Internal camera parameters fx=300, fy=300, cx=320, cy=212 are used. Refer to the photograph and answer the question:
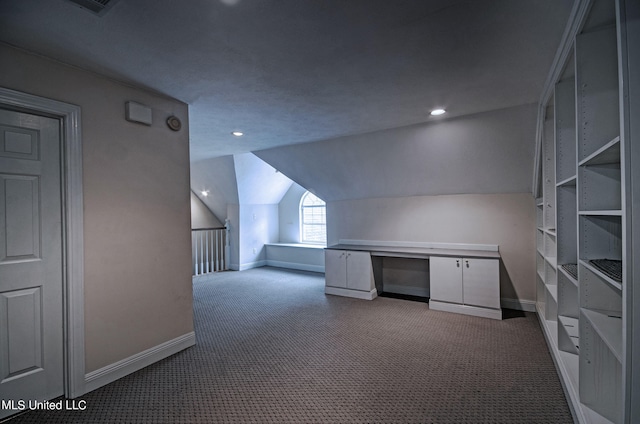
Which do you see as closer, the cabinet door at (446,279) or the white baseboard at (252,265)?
the cabinet door at (446,279)

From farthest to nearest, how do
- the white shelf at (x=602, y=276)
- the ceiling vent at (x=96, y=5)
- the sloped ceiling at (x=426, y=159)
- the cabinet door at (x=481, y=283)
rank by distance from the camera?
the cabinet door at (x=481, y=283)
the sloped ceiling at (x=426, y=159)
the ceiling vent at (x=96, y=5)
the white shelf at (x=602, y=276)

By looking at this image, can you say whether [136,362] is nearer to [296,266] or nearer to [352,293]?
[352,293]

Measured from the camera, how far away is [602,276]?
4.46 feet

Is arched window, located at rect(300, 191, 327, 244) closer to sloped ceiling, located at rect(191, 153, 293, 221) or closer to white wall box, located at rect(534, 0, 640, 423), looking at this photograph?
sloped ceiling, located at rect(191, 153, 293, 221)

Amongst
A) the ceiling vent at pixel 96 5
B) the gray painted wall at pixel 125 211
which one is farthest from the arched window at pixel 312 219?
the ceiling vent at pixel 96 5

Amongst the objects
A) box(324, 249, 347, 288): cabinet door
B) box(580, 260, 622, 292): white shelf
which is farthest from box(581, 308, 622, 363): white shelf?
box(324, 249, 347, 288): cabinet door

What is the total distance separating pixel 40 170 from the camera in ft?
6.71

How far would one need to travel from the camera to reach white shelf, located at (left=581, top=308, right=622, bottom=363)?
129 centimetres

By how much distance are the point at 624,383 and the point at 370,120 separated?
9.54ft

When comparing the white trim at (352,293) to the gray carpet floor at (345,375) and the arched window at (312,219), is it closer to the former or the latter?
the gray carpet floor at (345,375)

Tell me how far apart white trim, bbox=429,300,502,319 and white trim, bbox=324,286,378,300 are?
0.85 metres

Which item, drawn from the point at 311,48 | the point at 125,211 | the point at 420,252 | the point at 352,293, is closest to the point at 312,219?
the point at 352,293

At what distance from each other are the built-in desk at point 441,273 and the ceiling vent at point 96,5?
3.76 m

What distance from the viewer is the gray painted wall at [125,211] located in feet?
7.19
